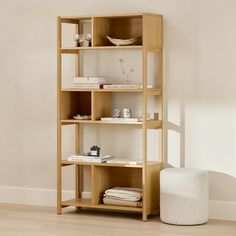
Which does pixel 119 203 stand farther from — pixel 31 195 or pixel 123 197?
pixel 31 195

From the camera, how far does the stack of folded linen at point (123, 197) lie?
575cm

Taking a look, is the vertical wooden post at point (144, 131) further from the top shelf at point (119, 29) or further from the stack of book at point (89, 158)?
the stack of book at point (89, 158)

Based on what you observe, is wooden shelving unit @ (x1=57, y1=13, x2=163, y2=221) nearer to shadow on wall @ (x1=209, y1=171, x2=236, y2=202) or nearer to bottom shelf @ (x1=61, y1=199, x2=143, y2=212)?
bottom shelf @ (x1=61, y1=199, x2=143, y2=212)

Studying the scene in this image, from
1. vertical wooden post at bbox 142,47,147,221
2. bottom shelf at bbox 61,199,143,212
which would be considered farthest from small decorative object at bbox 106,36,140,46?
bottom shelf at bbox 61,199,143,212

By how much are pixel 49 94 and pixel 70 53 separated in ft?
1.52

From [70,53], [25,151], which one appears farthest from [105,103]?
[25,151]

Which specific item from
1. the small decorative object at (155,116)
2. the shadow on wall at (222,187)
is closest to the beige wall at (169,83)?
the shadow on wall at (222,187)

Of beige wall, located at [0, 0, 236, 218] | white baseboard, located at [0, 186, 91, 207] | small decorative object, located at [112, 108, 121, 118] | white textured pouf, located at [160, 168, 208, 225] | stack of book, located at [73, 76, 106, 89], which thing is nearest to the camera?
white textured pouf, located at [160, 168, 208, 225]

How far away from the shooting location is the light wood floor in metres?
5.25

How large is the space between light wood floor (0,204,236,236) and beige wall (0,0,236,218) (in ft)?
1.34

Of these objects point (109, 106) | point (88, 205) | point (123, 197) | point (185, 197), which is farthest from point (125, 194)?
point (109, 106)

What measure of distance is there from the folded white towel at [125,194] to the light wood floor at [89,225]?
171 millimetres

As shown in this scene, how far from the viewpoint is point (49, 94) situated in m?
6.34

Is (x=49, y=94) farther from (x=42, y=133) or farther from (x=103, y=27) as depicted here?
(x=103, y=27)
